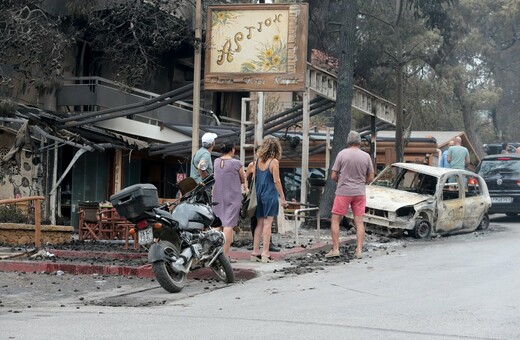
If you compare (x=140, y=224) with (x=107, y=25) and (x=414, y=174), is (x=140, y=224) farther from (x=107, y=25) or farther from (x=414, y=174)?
(x=107, y=25)

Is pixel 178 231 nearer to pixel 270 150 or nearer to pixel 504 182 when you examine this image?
pixel 270 150

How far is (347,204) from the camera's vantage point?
13727 millimetres

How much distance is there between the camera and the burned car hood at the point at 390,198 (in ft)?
57.6

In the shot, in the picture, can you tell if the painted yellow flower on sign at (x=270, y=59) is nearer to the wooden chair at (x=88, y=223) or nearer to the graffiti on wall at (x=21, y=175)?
the wooden chair at (x=88, y=223)

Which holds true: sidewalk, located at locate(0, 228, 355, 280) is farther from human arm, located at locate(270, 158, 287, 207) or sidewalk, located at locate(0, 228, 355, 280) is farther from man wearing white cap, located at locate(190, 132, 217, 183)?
man wearing white cap, located at locate(190, 132, 217, 183)

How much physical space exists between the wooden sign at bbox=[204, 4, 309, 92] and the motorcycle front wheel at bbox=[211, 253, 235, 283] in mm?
7500

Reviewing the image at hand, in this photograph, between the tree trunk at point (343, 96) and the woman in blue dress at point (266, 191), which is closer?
the woman in blue dress at point (266, 191)

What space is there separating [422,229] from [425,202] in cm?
53

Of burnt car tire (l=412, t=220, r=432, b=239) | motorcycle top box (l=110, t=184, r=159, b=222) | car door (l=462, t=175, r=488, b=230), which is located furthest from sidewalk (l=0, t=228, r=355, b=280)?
car door (l=462, t=175, r=488, b=230)

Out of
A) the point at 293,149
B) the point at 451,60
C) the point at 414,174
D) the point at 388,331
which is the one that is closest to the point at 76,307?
the point at 388,331

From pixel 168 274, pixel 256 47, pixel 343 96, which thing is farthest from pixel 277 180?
pixel 343 96

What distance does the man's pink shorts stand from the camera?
1367 cm

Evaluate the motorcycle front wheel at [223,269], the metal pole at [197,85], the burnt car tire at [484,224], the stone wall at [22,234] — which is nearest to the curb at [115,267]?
the motorcycle front wheel at [223,269]

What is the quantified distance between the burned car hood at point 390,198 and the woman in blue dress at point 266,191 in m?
4.76
